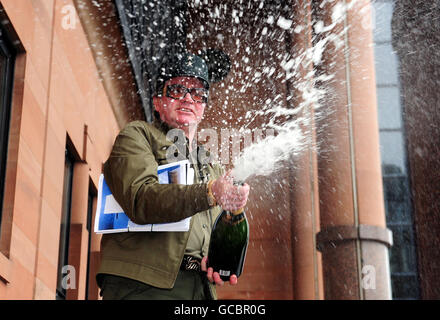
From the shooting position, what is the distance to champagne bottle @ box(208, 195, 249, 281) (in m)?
3.37

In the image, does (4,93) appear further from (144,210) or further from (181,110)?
(144,210)

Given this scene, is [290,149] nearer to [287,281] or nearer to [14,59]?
[287,281]

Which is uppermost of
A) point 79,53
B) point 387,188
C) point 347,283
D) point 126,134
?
point 387,188

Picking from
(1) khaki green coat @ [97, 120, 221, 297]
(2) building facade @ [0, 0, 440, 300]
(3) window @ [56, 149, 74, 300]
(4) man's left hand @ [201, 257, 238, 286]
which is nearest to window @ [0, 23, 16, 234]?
(2) building facade @ [0, 0, 440, 300]

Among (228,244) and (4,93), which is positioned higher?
(4,93)

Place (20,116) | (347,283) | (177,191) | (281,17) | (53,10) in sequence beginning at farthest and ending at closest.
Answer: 1. (281,17)
2. (347,283)
3. (53,10)
4. (20,116)
5. (177,191)

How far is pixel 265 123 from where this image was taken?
1576cm

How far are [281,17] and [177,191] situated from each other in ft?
42.3

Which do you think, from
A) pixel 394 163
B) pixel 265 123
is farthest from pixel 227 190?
pixel 394 163

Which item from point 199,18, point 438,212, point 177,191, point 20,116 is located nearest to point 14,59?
point 20,116

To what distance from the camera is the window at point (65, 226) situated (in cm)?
767

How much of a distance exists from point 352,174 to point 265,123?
4.76 m

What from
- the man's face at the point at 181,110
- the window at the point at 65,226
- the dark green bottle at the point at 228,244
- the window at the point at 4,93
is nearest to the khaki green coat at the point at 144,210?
the dark green bottle at the point at 228,244

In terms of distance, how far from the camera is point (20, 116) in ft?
17.9
